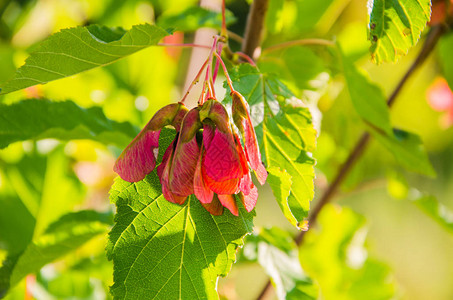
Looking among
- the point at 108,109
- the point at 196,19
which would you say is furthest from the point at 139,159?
the point at 108,109

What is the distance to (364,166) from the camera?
3.31 feet

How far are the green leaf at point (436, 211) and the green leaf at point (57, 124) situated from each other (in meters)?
0.55

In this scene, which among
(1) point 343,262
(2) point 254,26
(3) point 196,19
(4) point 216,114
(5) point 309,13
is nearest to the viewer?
(4) point 216,114

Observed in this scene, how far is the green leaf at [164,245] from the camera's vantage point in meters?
0.41

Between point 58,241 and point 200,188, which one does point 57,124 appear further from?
point 200,188

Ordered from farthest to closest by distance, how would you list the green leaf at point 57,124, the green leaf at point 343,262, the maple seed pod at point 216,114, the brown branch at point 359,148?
the green leaf at point 343,262, the brown branch at point 359,148, the green leaf at point 57,124, the maple seed pod at point 216,114

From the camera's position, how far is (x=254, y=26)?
579mm

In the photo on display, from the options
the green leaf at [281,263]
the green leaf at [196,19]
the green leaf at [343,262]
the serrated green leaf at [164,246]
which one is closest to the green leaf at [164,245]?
the serrated green leaf at [164,246]

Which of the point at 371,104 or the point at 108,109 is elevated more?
the point at 108,109

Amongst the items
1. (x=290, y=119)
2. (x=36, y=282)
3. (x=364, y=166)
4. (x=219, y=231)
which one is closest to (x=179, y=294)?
(x=219, y=231)

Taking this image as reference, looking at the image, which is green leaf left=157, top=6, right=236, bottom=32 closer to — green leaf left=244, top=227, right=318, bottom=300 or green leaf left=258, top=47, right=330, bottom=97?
green leaf left=258, top=47, right=330, bottom=97

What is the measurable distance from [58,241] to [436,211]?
643mm

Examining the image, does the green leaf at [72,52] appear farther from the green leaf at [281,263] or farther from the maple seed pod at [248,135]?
the green leaf at [281,263]

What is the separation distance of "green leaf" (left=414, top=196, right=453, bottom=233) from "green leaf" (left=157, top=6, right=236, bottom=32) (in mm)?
489
